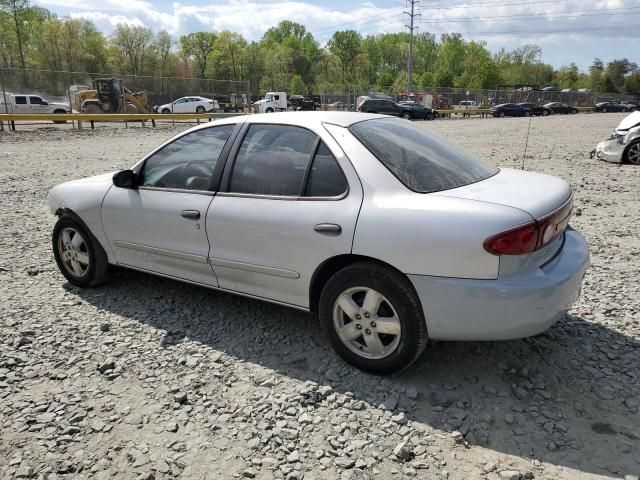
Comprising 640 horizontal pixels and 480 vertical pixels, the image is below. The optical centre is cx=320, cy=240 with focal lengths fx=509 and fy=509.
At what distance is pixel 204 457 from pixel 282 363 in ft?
3.19

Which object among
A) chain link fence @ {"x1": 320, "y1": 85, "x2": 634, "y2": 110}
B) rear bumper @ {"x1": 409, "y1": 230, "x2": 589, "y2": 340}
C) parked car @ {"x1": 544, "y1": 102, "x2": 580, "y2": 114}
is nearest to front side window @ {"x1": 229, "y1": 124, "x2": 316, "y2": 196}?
rear bumper @ {"x1": 409, "y1": 230, "x2": 589, "y2": 340}

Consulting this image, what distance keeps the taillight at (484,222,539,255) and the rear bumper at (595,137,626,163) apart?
443 inches

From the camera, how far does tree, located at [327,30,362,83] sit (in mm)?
94062

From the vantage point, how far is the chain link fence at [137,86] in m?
29.2

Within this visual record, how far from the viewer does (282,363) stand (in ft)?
11.4

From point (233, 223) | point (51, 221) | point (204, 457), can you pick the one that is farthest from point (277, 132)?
point (51, 221)

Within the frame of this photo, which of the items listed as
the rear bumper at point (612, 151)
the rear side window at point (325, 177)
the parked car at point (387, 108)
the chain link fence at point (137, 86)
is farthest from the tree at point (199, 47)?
the rear side window at point (325, 177)

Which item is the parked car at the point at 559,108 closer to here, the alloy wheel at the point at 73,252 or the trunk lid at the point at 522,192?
the trunk lid at the point at 522,192

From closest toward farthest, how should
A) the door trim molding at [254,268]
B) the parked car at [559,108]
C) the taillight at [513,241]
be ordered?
the taillight at [513,241]
the door trim molding at [254,268]
the parked car at [559,108]

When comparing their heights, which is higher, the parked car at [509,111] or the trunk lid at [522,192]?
the trunk lid at [522,192]

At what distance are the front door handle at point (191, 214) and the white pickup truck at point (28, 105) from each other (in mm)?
28699

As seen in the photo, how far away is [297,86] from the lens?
88.0 metres

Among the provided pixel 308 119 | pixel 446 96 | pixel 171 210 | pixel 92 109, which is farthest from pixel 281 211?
pixel 446 96

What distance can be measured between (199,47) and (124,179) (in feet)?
315
